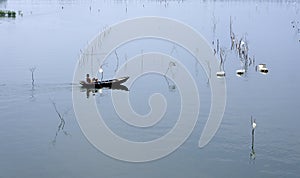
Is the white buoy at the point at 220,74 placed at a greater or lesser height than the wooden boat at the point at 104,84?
greater

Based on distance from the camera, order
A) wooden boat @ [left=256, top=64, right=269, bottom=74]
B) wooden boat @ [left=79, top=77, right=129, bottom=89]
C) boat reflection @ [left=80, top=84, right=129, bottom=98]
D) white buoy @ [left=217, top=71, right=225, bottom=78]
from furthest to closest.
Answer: wooden boat @ [left=256, top=64, right=269, bottom=74], white buoy @ [left=217, top=71, right=225, bottom=78], wooden boat @ [left=79, top=77, right=129, bottom=89], boat reflection @ [left=80, top=84, right=129, bottom=98]

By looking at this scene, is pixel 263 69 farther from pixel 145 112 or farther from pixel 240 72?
pixel 145 112

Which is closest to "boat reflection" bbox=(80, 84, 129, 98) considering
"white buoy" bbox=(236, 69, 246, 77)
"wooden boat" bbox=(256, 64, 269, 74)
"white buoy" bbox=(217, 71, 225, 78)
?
"white buoy" bbox=(217, 71, 225, 78)

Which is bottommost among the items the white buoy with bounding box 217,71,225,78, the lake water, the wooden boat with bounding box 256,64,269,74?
the lake water

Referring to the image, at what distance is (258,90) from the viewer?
3097cm

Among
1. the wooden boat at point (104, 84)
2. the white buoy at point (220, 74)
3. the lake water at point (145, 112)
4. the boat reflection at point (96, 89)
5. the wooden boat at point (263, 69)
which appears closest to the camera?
the lake water at point (145, 112)

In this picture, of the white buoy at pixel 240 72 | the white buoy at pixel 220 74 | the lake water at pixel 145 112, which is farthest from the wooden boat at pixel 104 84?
the white buoy at pixel 240 72

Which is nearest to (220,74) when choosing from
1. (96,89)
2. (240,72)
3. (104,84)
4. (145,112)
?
(240,72)

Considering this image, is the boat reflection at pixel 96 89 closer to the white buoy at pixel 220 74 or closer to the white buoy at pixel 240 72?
the white buoy at pixel 220 74

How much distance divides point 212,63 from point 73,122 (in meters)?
15.7

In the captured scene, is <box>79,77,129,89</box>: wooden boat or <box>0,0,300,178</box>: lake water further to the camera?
<box>79,77,129,89</box>: wooden boat

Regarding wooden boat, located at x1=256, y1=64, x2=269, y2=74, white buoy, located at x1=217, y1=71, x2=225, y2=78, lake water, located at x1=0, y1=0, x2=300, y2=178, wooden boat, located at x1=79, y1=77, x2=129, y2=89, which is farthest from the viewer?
Result: wooden boat, located at x1=256, y1=64, x2=269, y2=74

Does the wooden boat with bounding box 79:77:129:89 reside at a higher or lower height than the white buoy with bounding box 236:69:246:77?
lower

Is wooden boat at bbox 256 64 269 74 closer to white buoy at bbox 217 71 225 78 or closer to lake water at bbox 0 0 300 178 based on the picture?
lake water at bbox 0 0 300 178
